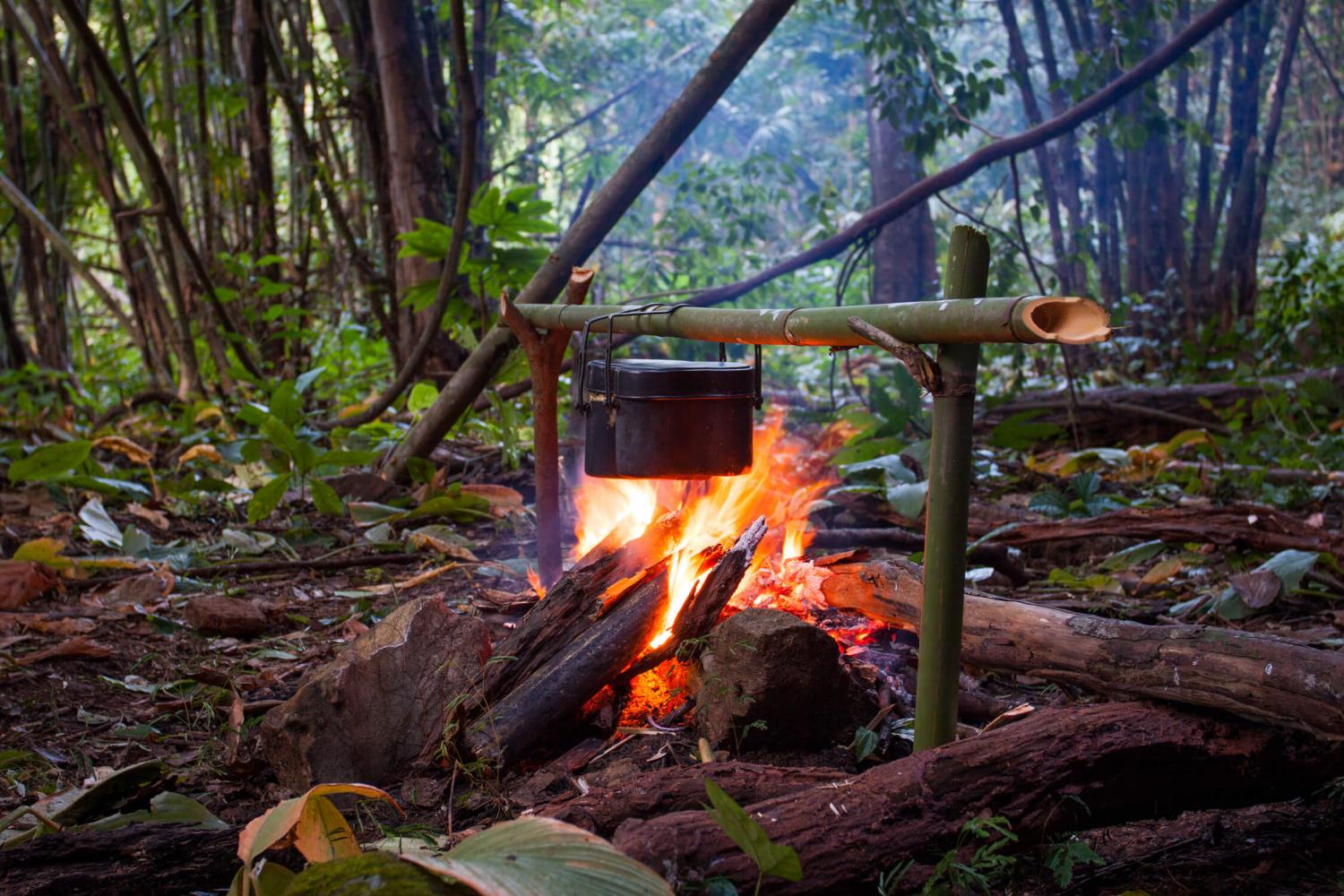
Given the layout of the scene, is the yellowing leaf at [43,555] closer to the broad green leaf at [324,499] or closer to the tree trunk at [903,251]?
the broad green leaf at [324,499]

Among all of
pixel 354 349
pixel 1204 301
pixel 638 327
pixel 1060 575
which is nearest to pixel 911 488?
pixel 1060 575

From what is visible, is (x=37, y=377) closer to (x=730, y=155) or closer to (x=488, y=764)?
(x=488, y=764)

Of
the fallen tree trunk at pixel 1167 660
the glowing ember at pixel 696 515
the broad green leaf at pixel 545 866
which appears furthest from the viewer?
the glowing ember at pixel 696 515

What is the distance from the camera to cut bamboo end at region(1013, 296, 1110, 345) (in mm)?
1207

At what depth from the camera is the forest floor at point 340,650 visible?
5.31 feet

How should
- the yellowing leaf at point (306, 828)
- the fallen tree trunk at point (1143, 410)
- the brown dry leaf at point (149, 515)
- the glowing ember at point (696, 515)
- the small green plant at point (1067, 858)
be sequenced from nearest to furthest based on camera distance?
the yellowing leaf at point (306, 828) → the small green plant at point (1067, 858) → the glowing ember at point (696, 515) → the brown dry leaf at point (149, 515) → the fallen tree trunk at point (1143, 410)

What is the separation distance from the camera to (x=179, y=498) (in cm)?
408

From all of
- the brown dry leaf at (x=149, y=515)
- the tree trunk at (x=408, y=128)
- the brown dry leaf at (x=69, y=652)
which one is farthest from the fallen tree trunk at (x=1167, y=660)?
the tree trunk at (x=408, y=128)

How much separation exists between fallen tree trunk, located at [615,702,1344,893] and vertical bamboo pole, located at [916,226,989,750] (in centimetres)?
8

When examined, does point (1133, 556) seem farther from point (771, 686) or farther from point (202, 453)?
point (202, 453)

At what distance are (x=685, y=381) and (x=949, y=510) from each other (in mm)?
702

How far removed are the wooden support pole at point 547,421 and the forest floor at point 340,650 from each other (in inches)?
6.0

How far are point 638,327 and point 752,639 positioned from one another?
2.30 ft

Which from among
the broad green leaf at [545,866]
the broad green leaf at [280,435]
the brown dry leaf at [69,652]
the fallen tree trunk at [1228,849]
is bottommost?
the fallen tree trunk at [1228,849]
